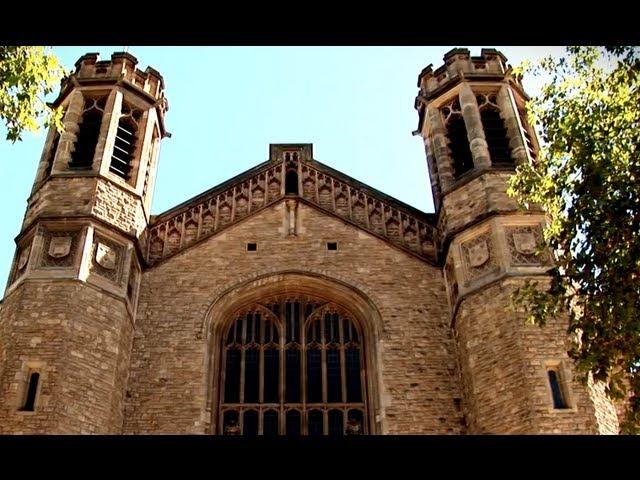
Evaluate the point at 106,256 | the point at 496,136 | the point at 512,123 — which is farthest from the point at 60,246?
→ the point at 512,123

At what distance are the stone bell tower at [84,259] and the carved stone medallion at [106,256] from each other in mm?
21

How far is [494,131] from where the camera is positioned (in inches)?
661

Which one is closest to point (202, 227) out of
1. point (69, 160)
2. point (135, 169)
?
point (135, 169)

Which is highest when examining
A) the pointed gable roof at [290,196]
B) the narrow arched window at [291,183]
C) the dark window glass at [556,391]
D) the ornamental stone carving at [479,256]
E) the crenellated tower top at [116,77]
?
the crenellated tower top at [116,77]

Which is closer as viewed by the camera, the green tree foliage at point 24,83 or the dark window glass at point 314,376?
the green tree foliage at point 24,83

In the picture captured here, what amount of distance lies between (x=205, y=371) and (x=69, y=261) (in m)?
3.21

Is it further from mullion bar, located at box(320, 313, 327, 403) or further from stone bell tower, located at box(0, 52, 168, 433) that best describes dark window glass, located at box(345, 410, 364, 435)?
stone bell tower, located at box(0, 52, 168, 433)

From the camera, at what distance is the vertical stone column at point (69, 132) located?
1571cm

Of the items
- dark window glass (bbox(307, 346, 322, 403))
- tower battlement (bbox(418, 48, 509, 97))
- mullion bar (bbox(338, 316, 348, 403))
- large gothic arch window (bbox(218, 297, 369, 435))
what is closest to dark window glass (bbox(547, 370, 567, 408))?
large gothic arch window (bbox(218, 297, 369, 435))

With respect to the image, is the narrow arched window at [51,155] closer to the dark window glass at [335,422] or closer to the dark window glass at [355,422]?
the dark window glass at [335,422]

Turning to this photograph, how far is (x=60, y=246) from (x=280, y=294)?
4318 mm

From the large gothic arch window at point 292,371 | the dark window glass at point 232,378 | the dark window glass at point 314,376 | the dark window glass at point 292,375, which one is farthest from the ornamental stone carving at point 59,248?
the dark window glass at point 314,376

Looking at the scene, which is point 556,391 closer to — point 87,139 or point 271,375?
point 271,375

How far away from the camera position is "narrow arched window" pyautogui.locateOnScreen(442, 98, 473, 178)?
1662 centimetres
